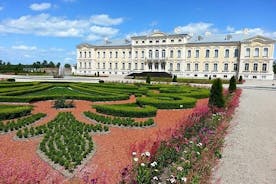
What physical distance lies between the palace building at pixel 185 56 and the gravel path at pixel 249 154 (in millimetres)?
43026

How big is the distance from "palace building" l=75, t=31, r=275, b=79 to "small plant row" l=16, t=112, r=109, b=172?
48.1 meters

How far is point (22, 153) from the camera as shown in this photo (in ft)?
→ 20.4

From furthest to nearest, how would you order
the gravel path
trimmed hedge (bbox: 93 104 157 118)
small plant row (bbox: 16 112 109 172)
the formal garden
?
trimmed hedge (bbox: 93 104 157 118), small plant row (bbox: 16 112 109 172), the gravel path, the formal garden

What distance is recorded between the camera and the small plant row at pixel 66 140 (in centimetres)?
568

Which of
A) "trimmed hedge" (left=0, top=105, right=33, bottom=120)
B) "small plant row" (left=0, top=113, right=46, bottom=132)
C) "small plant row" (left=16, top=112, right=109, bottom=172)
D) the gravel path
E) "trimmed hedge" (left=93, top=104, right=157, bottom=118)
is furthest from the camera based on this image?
"trimmed hedge" (left=93, top=104, right=157, bottom=118)

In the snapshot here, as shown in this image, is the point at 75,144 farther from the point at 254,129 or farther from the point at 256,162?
the point at 254,129

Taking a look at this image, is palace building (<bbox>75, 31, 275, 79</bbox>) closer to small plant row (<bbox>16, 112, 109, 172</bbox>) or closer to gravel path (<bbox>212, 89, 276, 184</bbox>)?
gravel path (<bbox>212, 89, 276, 184</bbox>)

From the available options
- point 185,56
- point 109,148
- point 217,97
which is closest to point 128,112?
point 109,148

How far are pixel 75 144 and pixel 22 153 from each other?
3.96ft

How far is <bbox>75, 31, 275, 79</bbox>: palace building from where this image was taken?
50.1 metres

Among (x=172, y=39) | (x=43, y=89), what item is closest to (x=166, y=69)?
(x=172, y=39)

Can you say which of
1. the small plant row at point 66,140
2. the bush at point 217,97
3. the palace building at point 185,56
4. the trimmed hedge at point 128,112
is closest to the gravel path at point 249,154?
the bush at point 217,97

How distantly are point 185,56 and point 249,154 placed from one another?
5182 cm

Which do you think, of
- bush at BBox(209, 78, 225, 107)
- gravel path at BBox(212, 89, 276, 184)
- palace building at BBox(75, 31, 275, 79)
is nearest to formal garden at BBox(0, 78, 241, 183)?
gravel path at BBox(212, 89, 276, 184)
